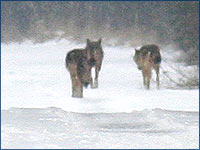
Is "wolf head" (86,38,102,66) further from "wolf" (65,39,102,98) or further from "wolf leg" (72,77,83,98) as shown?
"wolf leg" (72,77,83,98)

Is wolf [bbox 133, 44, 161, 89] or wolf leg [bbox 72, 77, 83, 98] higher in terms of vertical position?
Result: wolf [bbox 133, 44, 161, 89]

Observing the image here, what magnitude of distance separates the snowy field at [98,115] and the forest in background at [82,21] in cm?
1517

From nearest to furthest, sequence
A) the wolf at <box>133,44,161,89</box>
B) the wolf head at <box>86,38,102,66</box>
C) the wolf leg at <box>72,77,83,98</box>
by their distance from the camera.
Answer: the wolf leg at <box>72,77,83,98</box> < the wolf head at <box>86,38,102,66</box> < the wolf at <box>133,44,161,89</box>

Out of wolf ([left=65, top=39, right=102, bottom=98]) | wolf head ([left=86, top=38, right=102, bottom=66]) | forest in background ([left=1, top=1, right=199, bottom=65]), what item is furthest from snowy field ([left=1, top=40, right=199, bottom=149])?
forest in background ([left=1, top=1, right=199, bottom=65])

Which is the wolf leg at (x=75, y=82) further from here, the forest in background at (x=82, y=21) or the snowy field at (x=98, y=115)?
the forest in background at (x=82, y=21)

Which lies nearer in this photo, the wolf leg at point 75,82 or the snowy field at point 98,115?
the snowy field at point 98,115

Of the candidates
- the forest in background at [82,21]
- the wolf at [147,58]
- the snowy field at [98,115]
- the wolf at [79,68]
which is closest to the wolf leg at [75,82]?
the wolf at [79,68]

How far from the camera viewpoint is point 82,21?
123ft

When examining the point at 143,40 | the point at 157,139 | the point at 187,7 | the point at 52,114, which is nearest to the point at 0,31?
the point at 143,40

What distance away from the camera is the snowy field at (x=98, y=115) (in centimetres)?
770

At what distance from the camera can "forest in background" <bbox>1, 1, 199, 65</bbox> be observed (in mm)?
35562

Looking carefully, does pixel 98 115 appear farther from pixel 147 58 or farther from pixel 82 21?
pixel 82 21

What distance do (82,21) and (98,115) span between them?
26994 mm

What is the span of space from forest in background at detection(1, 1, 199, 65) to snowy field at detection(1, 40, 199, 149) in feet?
49.8
